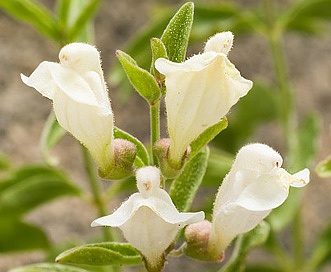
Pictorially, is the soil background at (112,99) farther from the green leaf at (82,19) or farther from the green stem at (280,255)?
the green leaf at (82,19)

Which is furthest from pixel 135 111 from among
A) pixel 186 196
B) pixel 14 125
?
pixel 186 196

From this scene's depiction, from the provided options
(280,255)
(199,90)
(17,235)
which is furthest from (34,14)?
(280,255)

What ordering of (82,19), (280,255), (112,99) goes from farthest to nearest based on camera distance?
(112,99), (280,255), (82,19)

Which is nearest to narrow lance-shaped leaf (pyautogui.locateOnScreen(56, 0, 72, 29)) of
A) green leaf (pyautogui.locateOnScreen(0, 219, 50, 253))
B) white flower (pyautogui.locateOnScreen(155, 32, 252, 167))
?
green leaf (pyautogui.locateOnScreen(0, 219, 50, 253))

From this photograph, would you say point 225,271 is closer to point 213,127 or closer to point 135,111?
point 213,127

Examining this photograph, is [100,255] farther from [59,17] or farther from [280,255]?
[280,255]

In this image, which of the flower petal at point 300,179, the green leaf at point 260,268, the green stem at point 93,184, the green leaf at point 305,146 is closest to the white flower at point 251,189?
the flower petal at point 300,179
